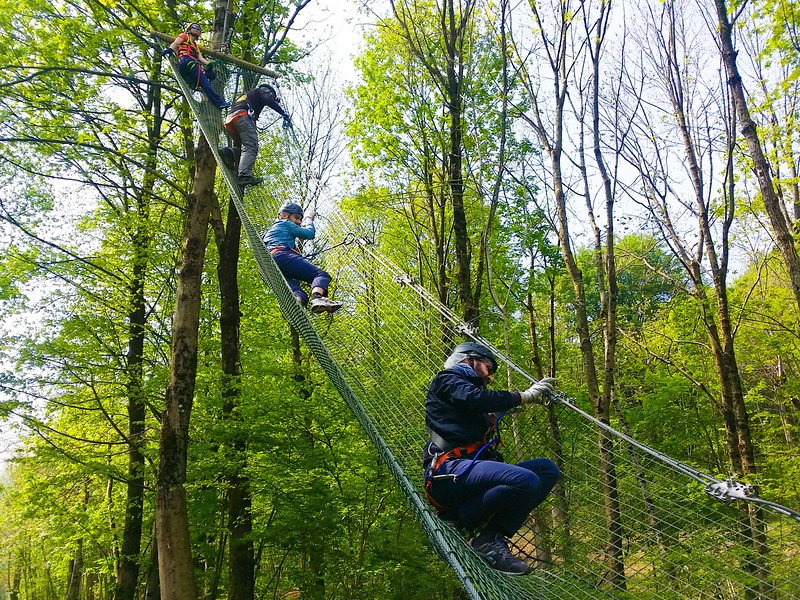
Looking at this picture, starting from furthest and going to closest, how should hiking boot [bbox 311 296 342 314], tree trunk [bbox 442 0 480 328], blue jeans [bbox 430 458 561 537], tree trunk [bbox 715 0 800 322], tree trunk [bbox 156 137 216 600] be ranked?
tree trunk [bbox 442 0 480 328] → tree trunk [bbox 715 0 800 322] → hiking boot [bbox 311 296 342 314] → tree trunk [bbox 156 137 216 600] → blue jeans [bbox 430 458 561 537]

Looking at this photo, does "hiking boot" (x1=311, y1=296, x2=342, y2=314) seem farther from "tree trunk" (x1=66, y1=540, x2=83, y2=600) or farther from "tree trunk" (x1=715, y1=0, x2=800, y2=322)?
"tree trunk" (x1=66, y1=540, x2=83, y2=600)

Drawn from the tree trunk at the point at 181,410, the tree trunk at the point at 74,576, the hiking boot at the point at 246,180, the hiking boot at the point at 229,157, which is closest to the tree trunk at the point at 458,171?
the hiking boot at the point at 246,180

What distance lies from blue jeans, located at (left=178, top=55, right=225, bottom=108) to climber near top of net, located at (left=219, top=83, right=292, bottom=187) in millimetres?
175

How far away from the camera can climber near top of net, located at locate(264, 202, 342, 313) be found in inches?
145

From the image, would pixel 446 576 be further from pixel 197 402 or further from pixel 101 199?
pixel 101 199

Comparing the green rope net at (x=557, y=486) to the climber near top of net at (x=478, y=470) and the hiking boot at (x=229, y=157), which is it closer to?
the climber near top of net at (x=478, y=470)

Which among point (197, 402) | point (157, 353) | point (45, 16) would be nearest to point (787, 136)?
point (197, 402)

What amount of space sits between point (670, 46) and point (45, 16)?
22.1ft

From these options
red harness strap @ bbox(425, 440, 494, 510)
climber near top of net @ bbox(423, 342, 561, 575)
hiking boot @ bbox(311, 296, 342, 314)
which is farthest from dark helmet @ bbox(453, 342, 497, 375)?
hiking boot @ bbox(311, 296, 342, 314)

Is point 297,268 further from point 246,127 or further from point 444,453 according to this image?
point 444,453

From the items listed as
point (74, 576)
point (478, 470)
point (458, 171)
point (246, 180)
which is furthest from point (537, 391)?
point (74, 576)

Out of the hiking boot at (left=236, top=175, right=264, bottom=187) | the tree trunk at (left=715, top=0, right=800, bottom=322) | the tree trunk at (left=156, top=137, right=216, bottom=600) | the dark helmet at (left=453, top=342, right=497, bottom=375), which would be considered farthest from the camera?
the hiking boot at (left=236, top=175, right=264, bottom=187)

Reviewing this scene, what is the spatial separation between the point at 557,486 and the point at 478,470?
918 millimetres

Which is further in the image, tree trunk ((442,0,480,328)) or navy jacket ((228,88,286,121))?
tree trunk ((442,0,480,328))
